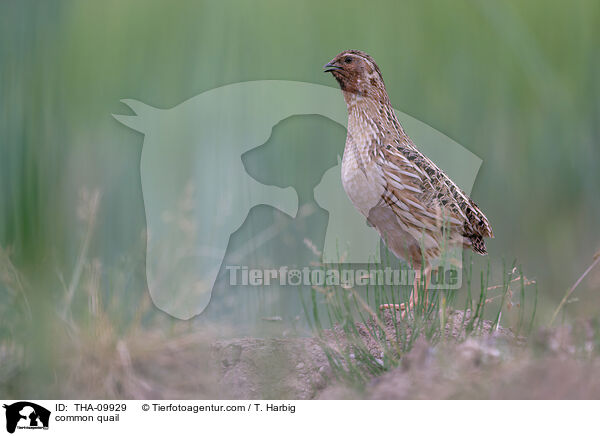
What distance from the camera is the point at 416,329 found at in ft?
8.73

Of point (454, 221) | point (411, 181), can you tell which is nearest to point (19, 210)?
point (411, 181)

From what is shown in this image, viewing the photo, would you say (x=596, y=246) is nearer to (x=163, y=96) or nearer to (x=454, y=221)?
(x=454, y=221)

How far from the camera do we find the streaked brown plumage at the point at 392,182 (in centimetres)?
296

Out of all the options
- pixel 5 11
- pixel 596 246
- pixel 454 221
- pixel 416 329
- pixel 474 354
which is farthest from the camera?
pixel 596 246

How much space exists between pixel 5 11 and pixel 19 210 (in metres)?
1.23

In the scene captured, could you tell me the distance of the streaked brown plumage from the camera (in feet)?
9.70

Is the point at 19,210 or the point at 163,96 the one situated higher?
the point at 163,96

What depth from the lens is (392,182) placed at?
9.80 feet
